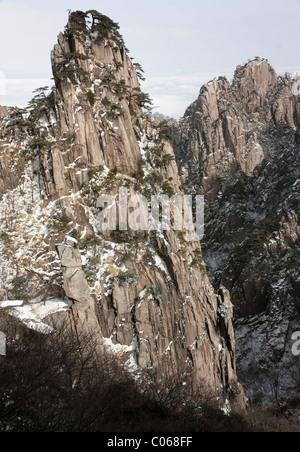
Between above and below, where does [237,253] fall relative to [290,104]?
below

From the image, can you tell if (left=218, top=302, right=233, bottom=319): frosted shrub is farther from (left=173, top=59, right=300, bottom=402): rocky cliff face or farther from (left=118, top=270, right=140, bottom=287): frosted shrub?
(left=173, top=59, right=300, bottom=402): rocky cliff face

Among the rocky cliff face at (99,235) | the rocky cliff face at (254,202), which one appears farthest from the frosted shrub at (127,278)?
the rocky cliff face at (254,202)

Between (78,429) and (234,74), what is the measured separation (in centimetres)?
14517

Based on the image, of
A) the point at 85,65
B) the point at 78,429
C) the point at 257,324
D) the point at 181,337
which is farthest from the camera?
the point at 257,324

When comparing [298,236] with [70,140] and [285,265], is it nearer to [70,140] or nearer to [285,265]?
[285,265]

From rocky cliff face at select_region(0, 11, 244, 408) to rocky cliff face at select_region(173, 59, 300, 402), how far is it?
2716cm

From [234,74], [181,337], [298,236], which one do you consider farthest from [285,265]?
[234,74]

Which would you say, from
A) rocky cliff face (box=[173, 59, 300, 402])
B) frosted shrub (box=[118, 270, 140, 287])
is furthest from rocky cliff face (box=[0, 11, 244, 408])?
rocky cliff face (box=[173, 59, 300, 402])

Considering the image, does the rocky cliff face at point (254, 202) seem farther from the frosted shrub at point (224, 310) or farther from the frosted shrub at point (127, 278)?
the frosted shrub at point (127, 278)

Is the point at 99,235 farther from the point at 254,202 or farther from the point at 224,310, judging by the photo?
the point at 254,202

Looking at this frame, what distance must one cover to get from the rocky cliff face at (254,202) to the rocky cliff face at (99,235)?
2716cm

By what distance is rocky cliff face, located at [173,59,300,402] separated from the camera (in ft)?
199

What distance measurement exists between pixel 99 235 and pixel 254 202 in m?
77.7

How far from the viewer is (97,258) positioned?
97.7 ft
